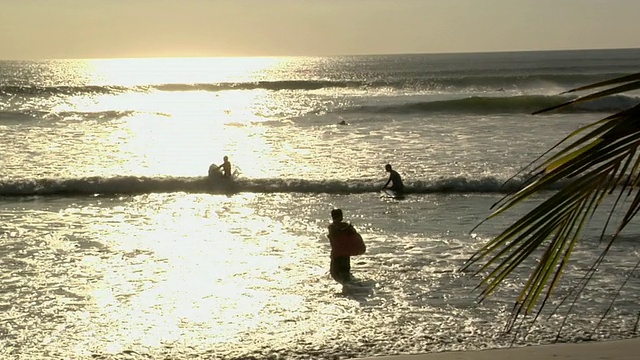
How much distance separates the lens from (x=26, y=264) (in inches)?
457

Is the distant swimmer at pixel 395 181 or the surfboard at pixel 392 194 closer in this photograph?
the surfboard at pixel 392 194

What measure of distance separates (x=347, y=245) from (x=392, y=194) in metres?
8.80

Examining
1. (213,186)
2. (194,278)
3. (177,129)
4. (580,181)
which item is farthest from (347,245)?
(177,129)

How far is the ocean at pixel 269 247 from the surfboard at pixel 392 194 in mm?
359

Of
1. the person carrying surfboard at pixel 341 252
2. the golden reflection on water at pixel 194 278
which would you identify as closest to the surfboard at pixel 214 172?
the golden reflection on water at pixel 194 278

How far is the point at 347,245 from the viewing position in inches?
423

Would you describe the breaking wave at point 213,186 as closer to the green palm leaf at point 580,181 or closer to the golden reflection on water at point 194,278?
the golden reflection on water at point 194,278

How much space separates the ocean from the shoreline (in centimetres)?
21

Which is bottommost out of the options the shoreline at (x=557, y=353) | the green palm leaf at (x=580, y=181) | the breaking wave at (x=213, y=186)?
the breaking wave at (x=213, y=186)

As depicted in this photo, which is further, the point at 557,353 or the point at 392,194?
the point at 392,194

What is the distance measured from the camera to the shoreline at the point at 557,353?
23.1ft

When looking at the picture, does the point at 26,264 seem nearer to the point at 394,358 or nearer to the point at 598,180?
the point at 394,358

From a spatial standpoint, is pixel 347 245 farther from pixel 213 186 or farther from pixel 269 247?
pixel 213 186

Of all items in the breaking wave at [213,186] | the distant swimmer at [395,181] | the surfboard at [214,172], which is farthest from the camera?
the surfboard at [214,172]
